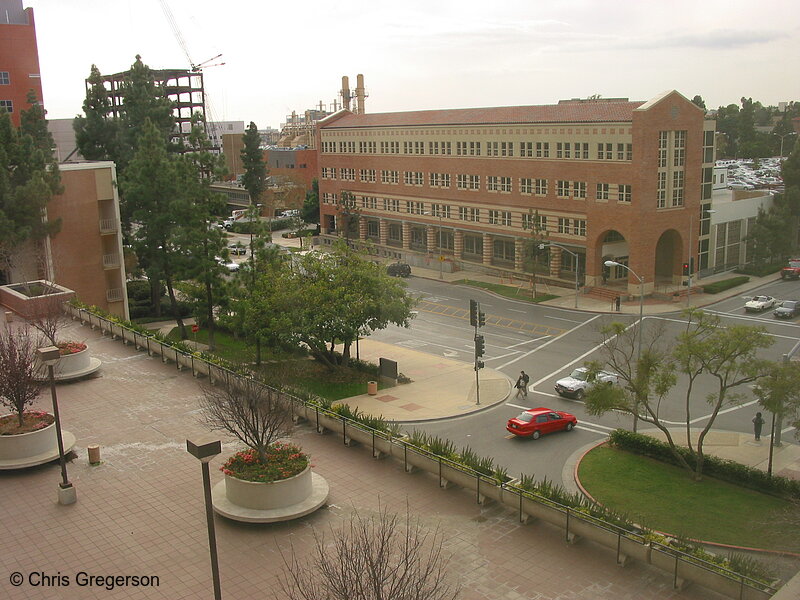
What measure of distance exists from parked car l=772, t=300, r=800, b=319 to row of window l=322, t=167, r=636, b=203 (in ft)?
43.7

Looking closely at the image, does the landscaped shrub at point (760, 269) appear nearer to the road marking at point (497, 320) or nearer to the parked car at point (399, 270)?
the road marking at point (497, 320)

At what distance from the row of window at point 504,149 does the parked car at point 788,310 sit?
15.4 metres

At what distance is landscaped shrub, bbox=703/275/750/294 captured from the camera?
61.5m

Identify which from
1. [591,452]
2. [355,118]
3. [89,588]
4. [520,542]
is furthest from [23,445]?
[355,118]

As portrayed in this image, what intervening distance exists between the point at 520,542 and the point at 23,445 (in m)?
13.8

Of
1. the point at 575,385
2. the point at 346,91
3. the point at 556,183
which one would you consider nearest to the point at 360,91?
the point at 346,91

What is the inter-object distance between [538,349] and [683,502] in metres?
22.2

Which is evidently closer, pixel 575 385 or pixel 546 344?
pixel 575 385

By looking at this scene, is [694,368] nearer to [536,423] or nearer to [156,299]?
[536,423]

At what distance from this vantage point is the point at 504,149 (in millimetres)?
69125

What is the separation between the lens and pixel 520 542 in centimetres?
1659

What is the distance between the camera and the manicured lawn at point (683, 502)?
22.8 m

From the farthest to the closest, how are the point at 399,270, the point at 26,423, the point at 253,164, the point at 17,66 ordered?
the point at 253,164, the point at 17,66, the point at 399,270, the point at 26,423

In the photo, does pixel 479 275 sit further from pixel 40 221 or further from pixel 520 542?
pixel 520 542
